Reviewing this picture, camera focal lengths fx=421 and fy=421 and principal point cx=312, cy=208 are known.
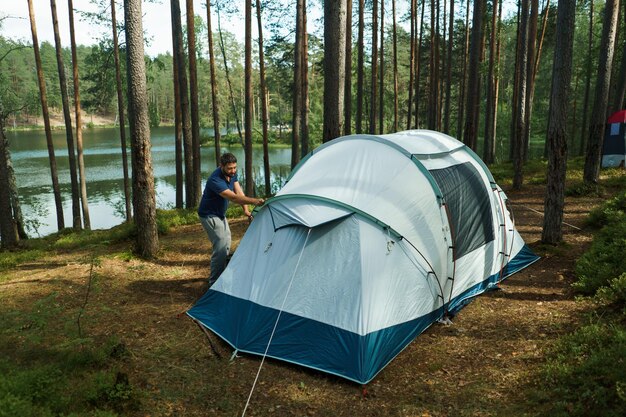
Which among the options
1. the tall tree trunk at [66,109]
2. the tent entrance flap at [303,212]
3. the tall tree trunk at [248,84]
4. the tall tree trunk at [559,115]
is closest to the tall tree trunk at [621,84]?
the tall tree trunk at [559,115]

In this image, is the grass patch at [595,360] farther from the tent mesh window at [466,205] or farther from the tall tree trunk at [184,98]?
the tall tree trunk at [184,98]

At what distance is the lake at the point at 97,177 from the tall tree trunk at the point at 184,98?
3818 millimetres

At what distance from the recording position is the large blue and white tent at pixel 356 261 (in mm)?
4430

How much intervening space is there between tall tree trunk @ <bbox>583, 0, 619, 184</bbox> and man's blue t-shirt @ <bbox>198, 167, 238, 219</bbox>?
9925mm

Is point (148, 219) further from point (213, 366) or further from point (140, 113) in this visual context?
point (213, 366)

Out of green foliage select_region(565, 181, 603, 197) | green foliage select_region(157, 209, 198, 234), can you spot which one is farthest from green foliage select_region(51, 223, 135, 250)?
green foliage select_region(565, 181, 603, 197)

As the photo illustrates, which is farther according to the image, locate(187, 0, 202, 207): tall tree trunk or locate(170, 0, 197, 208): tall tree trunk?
locate(187, 0, 202, 207): tall tree trunk

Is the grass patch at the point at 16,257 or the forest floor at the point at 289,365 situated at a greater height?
the forest floor at the point at 289,365

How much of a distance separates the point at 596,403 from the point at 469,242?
291 centimetres

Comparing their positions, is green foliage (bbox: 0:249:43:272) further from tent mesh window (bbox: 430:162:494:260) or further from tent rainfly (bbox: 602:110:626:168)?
tent rainfly (bbox: 602:110:626:168)

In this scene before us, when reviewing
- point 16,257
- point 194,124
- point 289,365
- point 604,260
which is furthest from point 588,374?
point 194,124

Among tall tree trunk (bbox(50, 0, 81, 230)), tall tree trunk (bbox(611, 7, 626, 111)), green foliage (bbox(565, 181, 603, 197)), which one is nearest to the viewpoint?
green foliage (bbox(565, 181, 603, 197))

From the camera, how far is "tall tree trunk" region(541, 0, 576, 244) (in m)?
6.67

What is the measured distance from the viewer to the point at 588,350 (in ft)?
13.0
